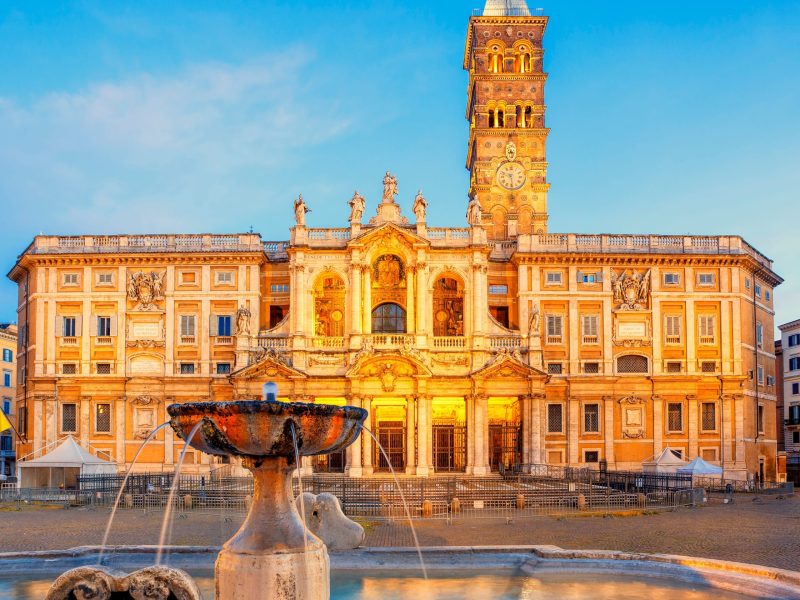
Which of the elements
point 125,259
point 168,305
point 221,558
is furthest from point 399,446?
point 221,558

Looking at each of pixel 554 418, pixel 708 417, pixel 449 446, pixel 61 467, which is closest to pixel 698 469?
pixel 554 418

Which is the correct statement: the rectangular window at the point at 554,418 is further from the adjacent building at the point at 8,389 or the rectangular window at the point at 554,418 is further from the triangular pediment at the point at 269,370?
the adjacent building at the point at 8,389

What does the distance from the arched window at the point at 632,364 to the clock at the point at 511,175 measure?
15.2 metres

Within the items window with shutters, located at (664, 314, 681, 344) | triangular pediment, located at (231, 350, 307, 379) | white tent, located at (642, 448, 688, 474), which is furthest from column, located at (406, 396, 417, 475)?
window with shutters, located at (664, 314, 681, 344)

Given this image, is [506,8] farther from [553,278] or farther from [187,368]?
[187,368]

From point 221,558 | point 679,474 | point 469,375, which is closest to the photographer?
point 221,558

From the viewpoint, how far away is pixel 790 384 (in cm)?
7256

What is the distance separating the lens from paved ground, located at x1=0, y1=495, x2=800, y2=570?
70.0 ft

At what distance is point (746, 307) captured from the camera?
5438cm

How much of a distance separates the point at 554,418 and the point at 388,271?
1295 cm

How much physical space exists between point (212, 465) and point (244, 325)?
805cm

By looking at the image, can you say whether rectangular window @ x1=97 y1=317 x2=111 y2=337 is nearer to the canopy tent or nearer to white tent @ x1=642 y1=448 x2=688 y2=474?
white tent @ x1=642 y1=448 x2=688 y2=474

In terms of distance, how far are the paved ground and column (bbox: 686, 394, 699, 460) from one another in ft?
64.0

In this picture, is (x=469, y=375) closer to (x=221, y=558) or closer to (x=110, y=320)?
(x=110, y=320)
